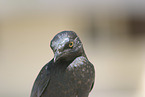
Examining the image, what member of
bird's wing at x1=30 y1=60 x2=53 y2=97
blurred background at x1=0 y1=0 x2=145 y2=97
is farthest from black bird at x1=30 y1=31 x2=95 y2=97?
blurred background at x1=0 y1=0 x2=145 y2=97

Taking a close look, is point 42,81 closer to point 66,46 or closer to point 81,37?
point 66,46

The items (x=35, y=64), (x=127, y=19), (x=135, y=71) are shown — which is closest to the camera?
(x=35, y=64)

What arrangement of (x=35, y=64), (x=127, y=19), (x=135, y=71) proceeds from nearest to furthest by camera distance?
(x=35, y=64), (x=135, y=71), (x=127, y=19)

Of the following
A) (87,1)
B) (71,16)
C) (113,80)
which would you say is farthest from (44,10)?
(113,80)

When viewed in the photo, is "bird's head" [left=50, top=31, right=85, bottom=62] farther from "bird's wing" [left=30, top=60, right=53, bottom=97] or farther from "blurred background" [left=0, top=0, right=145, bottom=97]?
"blurred background" [left=0, top=0, right=145, bottom=97]

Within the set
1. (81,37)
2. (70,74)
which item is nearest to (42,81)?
(70,74)

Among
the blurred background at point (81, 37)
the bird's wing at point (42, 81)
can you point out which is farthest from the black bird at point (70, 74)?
the blurred background at point (81, 37)

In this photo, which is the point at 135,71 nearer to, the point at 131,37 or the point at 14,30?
the point at 131,37

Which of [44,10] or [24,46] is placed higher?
[44,10]

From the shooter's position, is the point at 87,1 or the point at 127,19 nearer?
the point at 87,1
